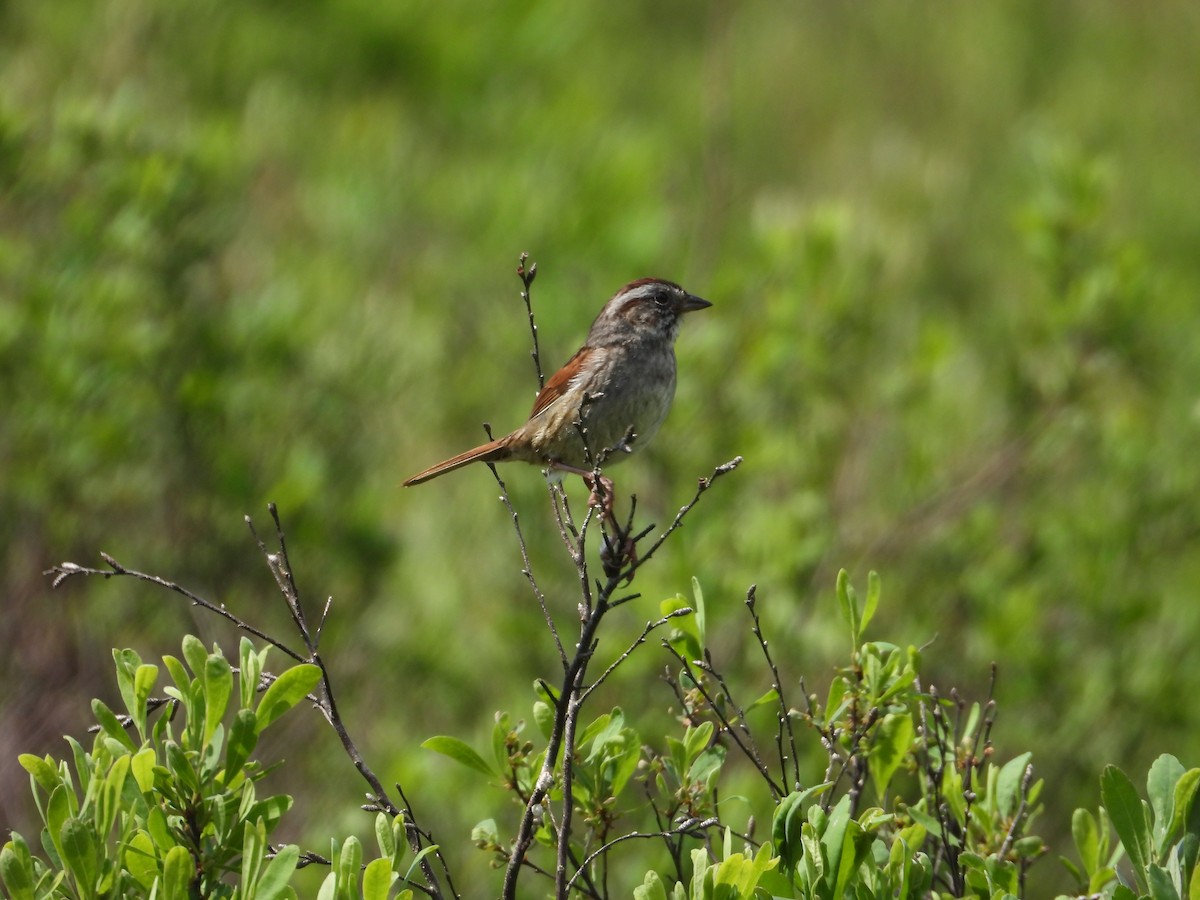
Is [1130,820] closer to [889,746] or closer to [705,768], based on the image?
[889,746]

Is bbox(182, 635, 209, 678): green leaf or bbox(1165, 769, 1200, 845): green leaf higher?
bbox(182, 635, 209, 678): green leaf

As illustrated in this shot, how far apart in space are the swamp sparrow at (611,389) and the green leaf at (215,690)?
1868mm

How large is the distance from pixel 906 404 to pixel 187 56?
18.7ft

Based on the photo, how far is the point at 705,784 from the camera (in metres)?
2.90

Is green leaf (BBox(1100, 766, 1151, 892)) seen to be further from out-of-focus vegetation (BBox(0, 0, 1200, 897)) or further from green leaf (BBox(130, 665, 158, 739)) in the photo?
out-of-focus vegetation (BBox(0, 0, 1200, 897))

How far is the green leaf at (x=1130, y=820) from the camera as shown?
2445mm

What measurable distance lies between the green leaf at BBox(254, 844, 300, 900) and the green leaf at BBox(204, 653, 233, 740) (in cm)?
26

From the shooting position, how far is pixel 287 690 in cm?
252

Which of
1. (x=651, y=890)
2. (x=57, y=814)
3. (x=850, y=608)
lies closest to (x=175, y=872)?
(x=57, y=814)

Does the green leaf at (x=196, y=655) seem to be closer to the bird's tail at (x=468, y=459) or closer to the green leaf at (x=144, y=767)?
the green leaf at (x=144, y=767)

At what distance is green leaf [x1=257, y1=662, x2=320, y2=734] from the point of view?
2.49 m

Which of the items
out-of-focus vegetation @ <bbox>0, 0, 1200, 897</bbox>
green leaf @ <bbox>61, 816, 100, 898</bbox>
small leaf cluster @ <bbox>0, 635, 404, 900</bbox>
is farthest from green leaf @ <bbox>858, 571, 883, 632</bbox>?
out-of-focus vegetation @ <bbox>0, 0, 1200, 897</bbox>

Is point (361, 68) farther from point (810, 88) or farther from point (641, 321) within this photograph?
point (641, 321)

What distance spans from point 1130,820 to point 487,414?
6598 millimetres
